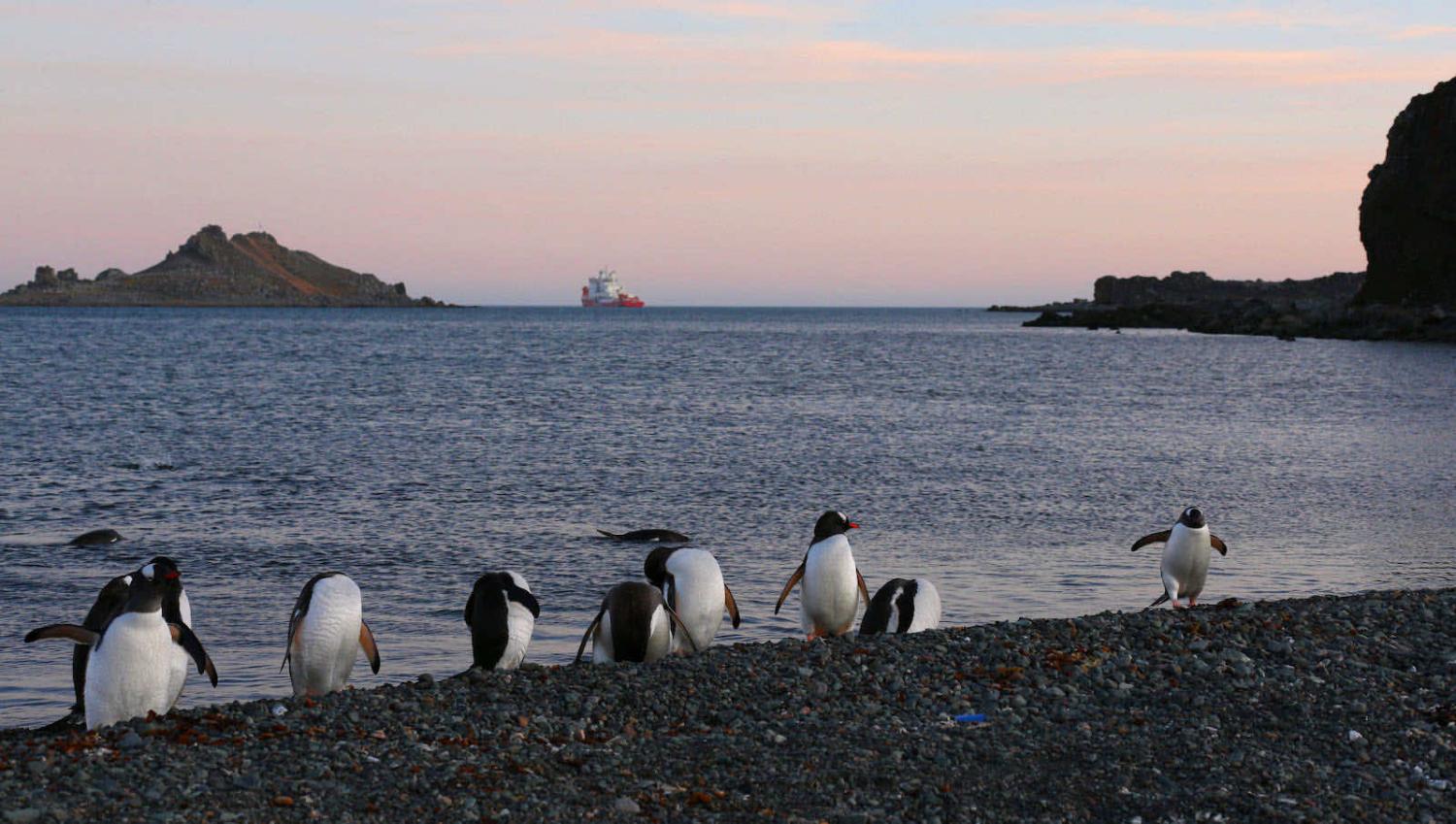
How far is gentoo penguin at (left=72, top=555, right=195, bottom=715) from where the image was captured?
912cm

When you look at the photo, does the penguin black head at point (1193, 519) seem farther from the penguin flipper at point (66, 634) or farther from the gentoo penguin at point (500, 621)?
the penguin flipper at point (66, 634)

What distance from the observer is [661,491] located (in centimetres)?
2298

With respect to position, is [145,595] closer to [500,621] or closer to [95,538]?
[500,621]

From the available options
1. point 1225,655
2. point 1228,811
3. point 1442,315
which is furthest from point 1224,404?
point 1442,315

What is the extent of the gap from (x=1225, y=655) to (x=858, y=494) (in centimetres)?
1349

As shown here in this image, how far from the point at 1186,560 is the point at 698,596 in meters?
5.35

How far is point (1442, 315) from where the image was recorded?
87625 millimetres

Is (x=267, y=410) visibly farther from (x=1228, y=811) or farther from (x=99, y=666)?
(x=1228, y=811)

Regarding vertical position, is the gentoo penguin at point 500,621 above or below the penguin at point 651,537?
above

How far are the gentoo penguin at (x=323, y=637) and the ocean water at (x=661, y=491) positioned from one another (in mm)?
848

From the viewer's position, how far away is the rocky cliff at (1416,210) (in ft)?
315

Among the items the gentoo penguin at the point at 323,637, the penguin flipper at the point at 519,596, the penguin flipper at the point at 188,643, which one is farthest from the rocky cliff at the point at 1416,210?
the penguin flipper at the point at 188,643

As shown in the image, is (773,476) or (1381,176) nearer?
(773,476)

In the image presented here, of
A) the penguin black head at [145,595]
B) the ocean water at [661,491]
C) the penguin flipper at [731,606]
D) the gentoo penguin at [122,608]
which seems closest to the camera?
the penguin black head at [145,595]
